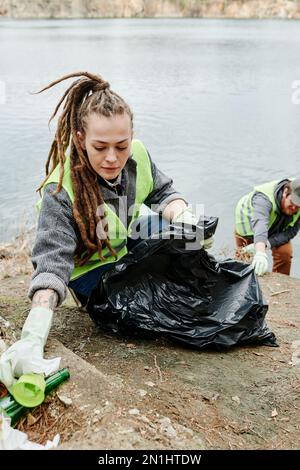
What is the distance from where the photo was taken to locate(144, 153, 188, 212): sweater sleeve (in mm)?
2840

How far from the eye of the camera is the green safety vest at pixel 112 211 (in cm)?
230

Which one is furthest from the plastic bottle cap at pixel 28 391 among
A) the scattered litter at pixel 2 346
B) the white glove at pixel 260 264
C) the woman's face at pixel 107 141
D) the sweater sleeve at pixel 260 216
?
the sweater sleeve at pixel 260 216

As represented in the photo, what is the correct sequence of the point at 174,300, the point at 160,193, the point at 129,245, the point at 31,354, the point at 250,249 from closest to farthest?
1. the point at 31,354
2. the point at 174,300
3. the point at 129,245
4. the point at 160,193
5. the point at 250,249

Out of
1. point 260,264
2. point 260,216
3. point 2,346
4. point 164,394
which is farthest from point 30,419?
point 260,216

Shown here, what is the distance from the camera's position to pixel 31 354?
191 cm

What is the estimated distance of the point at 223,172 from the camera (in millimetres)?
8062

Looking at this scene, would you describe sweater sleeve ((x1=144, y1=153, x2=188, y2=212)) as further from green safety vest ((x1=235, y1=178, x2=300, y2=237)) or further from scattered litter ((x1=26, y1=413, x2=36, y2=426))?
green safety vest ((x1=235, y1=178, x2=300, y2=237))

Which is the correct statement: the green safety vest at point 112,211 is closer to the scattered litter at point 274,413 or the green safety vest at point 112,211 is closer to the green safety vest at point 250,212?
the scattered litter at point 274,413

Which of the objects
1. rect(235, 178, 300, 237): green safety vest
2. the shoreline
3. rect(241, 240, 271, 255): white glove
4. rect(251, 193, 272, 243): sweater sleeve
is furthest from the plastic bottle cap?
the shoreline

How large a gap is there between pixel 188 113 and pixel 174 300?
9.36 meters

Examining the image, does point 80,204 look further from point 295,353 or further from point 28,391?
point 295,353

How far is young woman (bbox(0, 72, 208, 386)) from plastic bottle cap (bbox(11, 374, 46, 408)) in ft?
0.23

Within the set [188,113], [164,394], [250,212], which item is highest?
[164,394]

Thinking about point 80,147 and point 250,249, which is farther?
point 250,249
